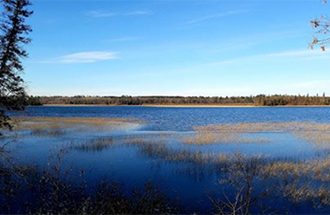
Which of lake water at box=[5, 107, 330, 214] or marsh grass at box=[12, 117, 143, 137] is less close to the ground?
marsh grass at box=[12, 117, 143, 137]

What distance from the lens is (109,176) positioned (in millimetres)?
13406

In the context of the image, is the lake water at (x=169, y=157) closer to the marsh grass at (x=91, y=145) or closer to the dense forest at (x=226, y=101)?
the marsh grass at (x=91, y=145)

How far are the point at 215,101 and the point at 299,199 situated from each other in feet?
576

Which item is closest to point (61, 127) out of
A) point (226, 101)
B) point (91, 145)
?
point (91, 145)

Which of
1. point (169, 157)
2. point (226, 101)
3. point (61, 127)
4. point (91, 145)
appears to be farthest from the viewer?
point (226, 101)

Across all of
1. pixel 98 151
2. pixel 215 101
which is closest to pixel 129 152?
pixel 98 151

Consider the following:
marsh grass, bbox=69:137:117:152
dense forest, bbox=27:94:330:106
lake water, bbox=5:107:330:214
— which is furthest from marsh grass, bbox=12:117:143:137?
dense forest, bbox=27:94:330:106

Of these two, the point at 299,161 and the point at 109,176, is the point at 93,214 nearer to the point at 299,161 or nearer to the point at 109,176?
the point at 109,176

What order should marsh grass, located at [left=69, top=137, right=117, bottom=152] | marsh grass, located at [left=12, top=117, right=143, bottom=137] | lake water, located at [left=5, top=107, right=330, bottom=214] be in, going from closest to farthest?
lake water, located at [left=5, top=107, right=330, bottom=214] → marsh grass, located at [left=69, top=137, right=117, bottom=152] → marsh grass, located at [left=12, top=117, right=143, bottom=137]

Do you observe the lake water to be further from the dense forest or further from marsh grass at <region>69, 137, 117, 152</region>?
the dense forest

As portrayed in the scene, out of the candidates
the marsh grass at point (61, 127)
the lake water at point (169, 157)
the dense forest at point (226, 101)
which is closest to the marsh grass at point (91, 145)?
the lake water at point (169, 157)

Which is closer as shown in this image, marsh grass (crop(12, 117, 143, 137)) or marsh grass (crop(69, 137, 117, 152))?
marsh grass (crop(69, 137, 117, 152))

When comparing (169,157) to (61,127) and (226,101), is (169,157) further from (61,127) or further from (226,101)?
(226,101)

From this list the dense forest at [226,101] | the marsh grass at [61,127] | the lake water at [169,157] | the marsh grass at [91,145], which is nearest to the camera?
the lake water at [169,157]
